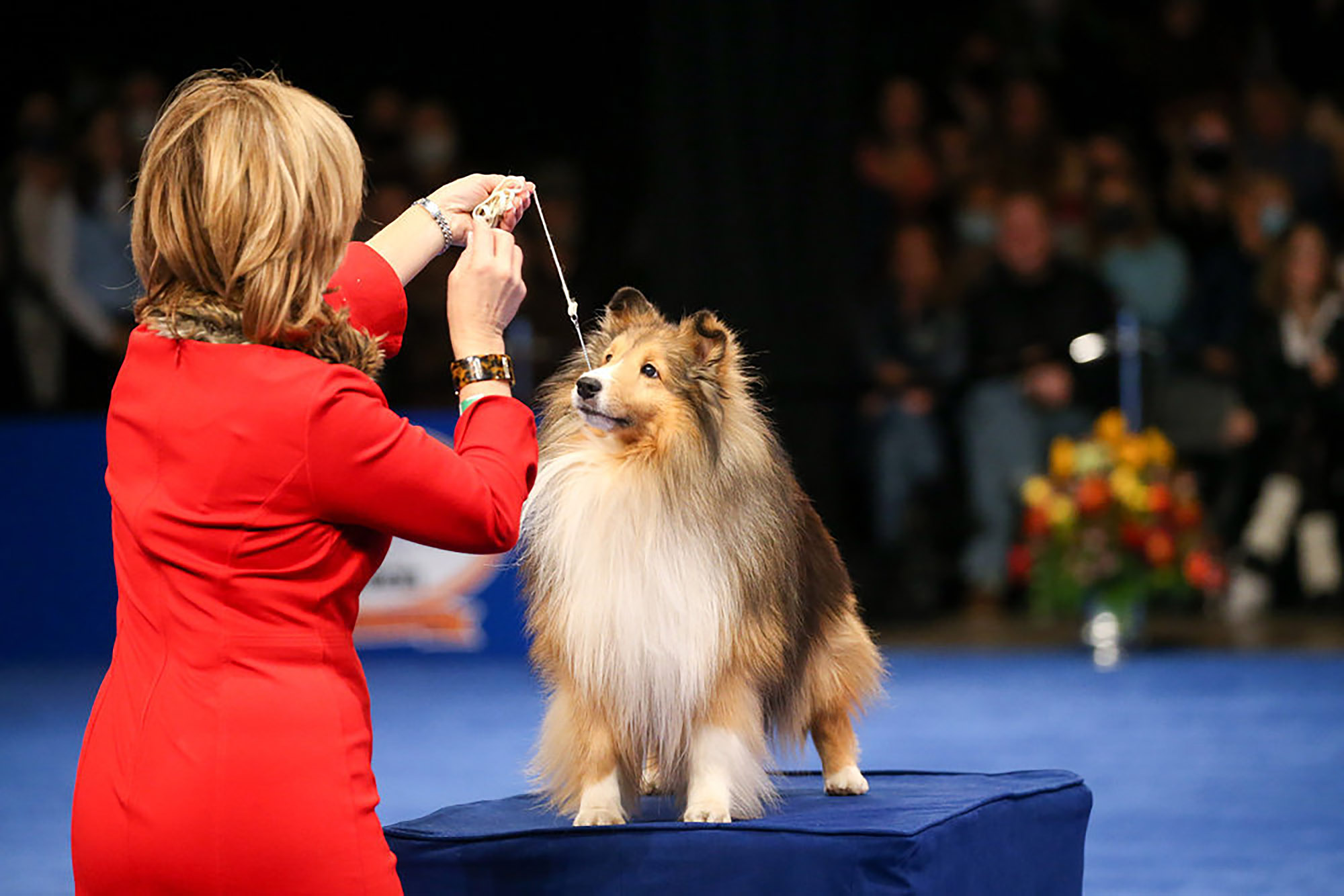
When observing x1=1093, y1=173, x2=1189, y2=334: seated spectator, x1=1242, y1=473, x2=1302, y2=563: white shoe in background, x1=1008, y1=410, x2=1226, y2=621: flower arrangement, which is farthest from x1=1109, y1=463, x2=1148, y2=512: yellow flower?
x1=1093, y1=173, x2=1189, y2=334: seated spectator

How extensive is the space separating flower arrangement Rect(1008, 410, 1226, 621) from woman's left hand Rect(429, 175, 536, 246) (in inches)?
226

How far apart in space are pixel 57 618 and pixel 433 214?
6.42m

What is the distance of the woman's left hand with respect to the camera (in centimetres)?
226

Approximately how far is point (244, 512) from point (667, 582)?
100 centimetres

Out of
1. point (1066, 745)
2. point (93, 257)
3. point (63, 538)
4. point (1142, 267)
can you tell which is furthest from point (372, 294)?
point (93, 257)

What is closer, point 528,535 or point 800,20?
point 528,535

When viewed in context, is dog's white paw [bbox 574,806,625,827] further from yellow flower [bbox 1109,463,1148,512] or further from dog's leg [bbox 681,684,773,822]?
yellow flower [bbox 1109,463,1148,512]

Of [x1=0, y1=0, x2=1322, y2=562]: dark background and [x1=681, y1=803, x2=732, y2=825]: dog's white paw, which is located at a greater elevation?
[x1=0, y1=0, x2=1322, y2=562]: dark background

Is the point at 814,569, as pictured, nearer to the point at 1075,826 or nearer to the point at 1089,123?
the point at 1075,826

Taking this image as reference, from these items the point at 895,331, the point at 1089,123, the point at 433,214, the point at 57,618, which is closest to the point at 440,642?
the point at 57,618

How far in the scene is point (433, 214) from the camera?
88.4 inches

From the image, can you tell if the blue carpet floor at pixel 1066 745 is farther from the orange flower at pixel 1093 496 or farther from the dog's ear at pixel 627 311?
the dog's ear at pixel 627 311

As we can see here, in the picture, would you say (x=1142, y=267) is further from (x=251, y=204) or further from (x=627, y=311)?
(x=251, y=204)

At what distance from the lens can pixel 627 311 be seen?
2.86 m
